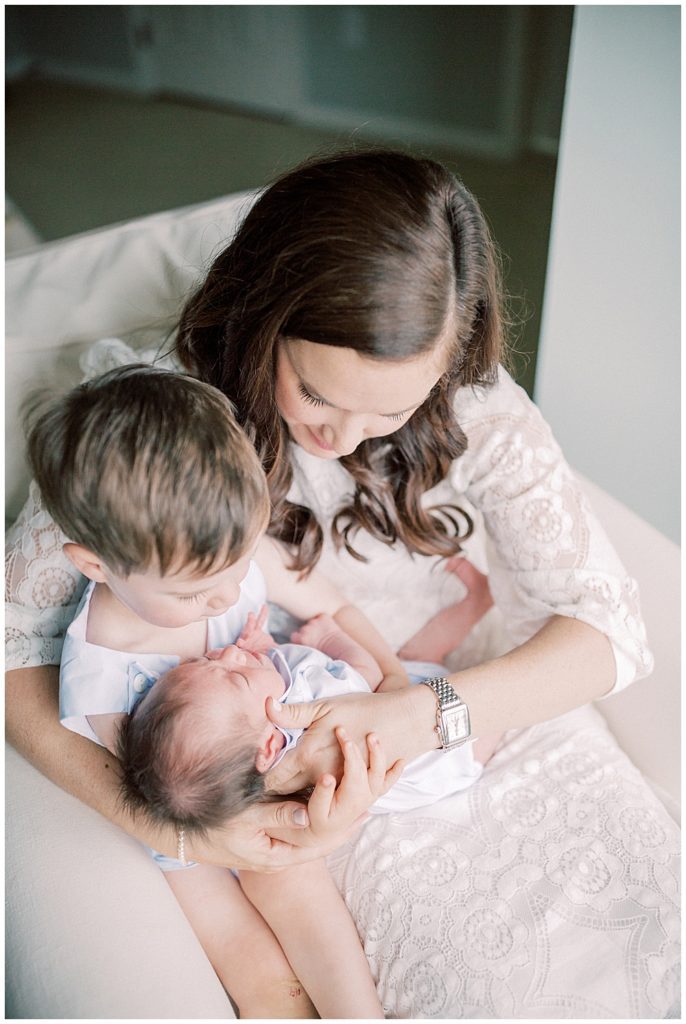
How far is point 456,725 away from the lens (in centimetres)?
123

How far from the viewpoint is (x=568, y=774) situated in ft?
4.32

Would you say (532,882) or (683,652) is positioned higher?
(683,652)

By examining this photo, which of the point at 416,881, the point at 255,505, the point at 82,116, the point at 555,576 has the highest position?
the point at 82,116

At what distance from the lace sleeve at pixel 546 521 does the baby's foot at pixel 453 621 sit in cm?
25

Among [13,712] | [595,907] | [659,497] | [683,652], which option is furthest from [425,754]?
[659,497]

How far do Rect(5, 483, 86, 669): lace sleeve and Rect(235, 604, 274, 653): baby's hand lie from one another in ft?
0.85

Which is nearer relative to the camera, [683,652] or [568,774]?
[568,774]

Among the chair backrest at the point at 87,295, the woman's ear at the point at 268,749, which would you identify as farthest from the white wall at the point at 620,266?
the woman's ear at the point at 268,749

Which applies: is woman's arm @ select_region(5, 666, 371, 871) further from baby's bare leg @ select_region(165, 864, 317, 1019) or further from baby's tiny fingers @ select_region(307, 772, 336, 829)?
baby's bare leg @ select_region(165, 864, 317, 1019)

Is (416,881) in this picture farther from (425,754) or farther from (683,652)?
(683,652)

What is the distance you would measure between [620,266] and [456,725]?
1175 mm

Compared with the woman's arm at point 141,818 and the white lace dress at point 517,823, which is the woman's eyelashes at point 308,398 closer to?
the white lace dress at point 517,823

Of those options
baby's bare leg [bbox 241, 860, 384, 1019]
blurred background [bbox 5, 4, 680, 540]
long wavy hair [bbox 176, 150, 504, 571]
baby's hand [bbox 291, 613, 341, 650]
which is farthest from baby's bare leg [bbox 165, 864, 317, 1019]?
blurred background [bbox 5, 4, 680, 540]

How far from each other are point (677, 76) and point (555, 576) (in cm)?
101
